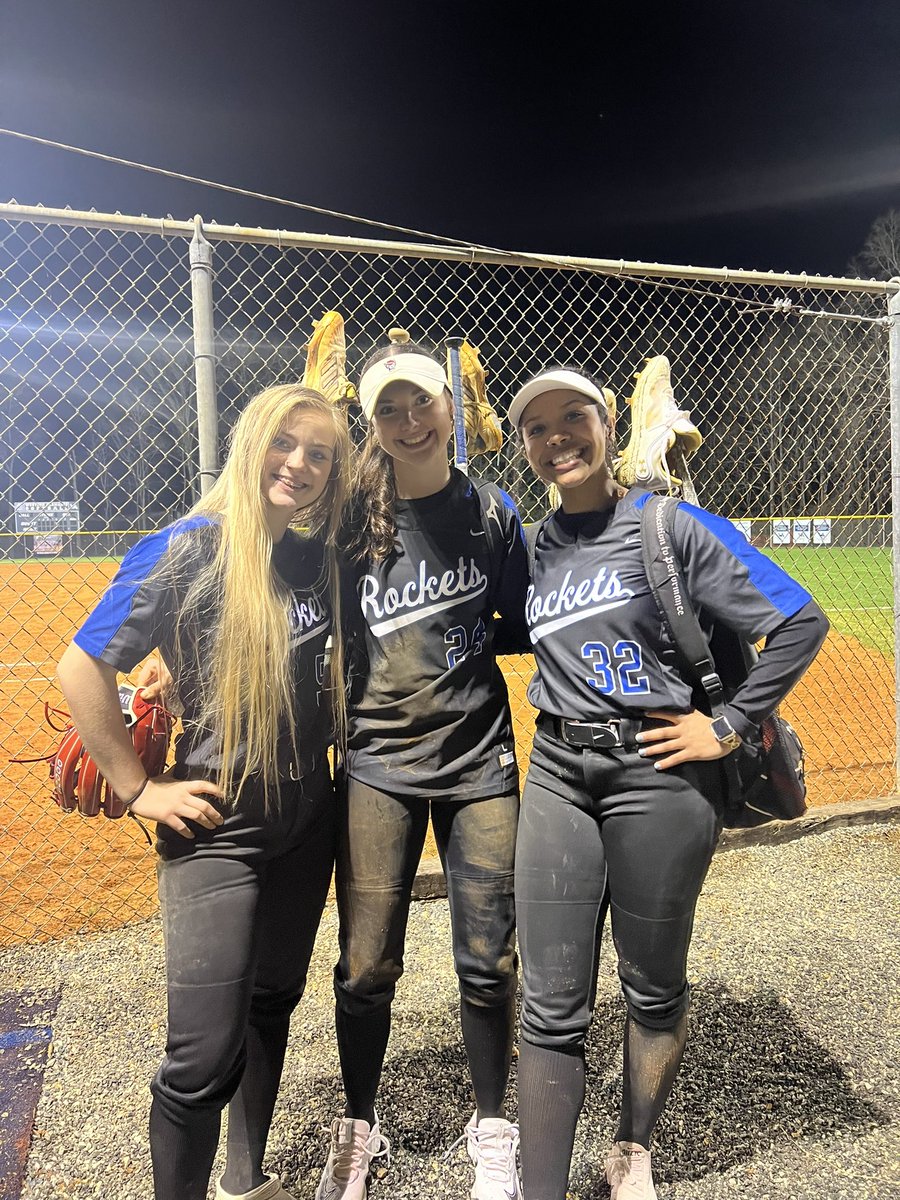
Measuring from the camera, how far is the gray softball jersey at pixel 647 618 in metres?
1.80

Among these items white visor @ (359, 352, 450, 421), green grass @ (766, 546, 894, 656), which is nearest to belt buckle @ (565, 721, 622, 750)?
white visor @ (359, 352, 450, 421)

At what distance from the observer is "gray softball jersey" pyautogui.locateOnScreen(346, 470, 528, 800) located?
6.58 ft

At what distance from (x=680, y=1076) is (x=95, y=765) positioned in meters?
2.12

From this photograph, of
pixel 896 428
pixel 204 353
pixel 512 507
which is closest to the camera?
pixel 512 507

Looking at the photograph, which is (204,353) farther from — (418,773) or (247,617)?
(418,773)

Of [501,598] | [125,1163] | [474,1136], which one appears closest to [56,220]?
[501,598]

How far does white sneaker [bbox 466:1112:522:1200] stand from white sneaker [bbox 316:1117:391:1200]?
0.95 feet

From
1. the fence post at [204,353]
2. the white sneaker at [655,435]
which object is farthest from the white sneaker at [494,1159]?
the fence post at [204,353]

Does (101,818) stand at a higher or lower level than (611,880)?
lower

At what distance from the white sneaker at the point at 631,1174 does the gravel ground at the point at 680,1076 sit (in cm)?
10

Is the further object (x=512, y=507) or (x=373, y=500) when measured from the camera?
(x=512, y=507)

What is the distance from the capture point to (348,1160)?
2053 millimetres

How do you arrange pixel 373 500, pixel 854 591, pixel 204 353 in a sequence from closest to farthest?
pixel 373 500 → pixel 204 353 → pixel 854 591

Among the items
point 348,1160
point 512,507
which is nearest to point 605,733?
point 512,507
